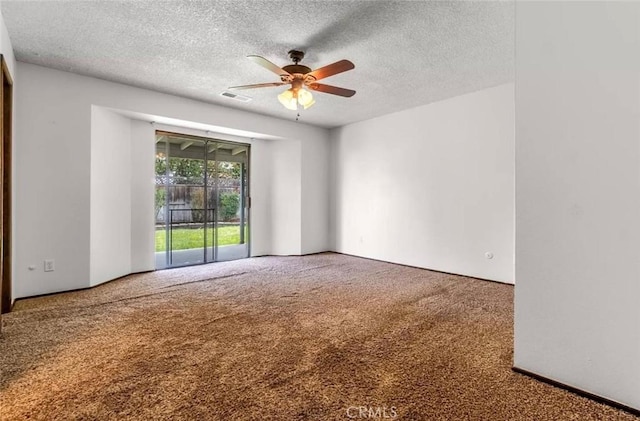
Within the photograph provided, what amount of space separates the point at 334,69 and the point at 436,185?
285cm

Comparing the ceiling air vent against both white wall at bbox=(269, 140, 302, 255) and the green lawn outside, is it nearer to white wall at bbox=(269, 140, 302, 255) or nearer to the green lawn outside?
white wall at bbox=(269, 140, 302, 255)

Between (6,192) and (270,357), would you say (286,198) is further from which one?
(270,357)

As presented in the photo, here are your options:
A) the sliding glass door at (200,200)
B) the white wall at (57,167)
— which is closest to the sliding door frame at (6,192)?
the white wall at (57,167)

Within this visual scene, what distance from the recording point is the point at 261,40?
2916 mm

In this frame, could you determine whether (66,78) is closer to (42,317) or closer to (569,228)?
(42,317)

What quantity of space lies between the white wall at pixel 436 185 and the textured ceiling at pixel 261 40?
614mm

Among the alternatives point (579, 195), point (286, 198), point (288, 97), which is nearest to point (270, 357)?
point (579, 195)

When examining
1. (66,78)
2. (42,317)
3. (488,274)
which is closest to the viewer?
(42,317)

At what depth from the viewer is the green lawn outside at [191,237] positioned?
Answer: 16.8 feet

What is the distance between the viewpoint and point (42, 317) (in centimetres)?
285

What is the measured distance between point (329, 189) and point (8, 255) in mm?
5032

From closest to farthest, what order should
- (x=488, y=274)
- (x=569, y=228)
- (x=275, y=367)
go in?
(x=569, y=228)
(x=275, y=367)
(x=488, y=274)

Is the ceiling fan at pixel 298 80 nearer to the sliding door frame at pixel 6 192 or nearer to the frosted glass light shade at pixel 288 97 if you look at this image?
the frosted glass light shade at pixel 288 97

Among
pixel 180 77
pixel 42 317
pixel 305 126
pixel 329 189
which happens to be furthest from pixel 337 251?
pixel 42 317
